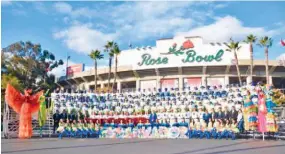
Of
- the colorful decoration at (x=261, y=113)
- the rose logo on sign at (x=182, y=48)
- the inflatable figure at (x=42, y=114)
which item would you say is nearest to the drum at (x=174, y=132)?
the colorful decoration at (x=261, y=113)

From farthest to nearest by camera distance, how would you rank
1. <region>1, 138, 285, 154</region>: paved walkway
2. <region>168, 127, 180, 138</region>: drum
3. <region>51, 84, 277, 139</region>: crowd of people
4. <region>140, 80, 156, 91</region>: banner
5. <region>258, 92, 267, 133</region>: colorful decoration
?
1. <region>140, 80, 156, 91</region>: banner
2. <region>168, 127, 180, 138</region>: drum
3. <region>51, 84, 277, 139</region>: crowd of people
4. <region>258, 92, 267, 133</region>: colorful decoration
5. <region>1, 138, 285, 154</region>: paved walkway

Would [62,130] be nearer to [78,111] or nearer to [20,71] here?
[78,111]

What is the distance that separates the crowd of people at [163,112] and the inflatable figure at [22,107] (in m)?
1.43

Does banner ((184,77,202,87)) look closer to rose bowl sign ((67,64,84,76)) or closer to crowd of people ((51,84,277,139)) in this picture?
rose bowl sign ((67,64,84,76))

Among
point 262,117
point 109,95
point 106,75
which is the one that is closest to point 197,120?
point 262,117

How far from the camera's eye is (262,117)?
46.5 feet

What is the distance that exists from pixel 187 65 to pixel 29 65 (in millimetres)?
21073

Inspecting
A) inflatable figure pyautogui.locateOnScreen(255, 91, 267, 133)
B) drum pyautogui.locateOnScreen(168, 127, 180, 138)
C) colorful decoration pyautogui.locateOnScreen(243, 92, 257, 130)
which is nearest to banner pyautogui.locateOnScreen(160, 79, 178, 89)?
drum pyautogui.locateOnScreen(168, 127, 180, 138)

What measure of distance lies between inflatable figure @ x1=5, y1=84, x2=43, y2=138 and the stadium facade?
73.6 feet

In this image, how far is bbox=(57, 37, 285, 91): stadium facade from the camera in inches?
1542

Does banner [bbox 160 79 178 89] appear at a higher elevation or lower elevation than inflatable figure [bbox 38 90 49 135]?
higher

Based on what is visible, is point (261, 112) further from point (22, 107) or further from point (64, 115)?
point (22, 107)

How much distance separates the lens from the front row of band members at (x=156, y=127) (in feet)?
50.5

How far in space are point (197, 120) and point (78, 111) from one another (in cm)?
654
